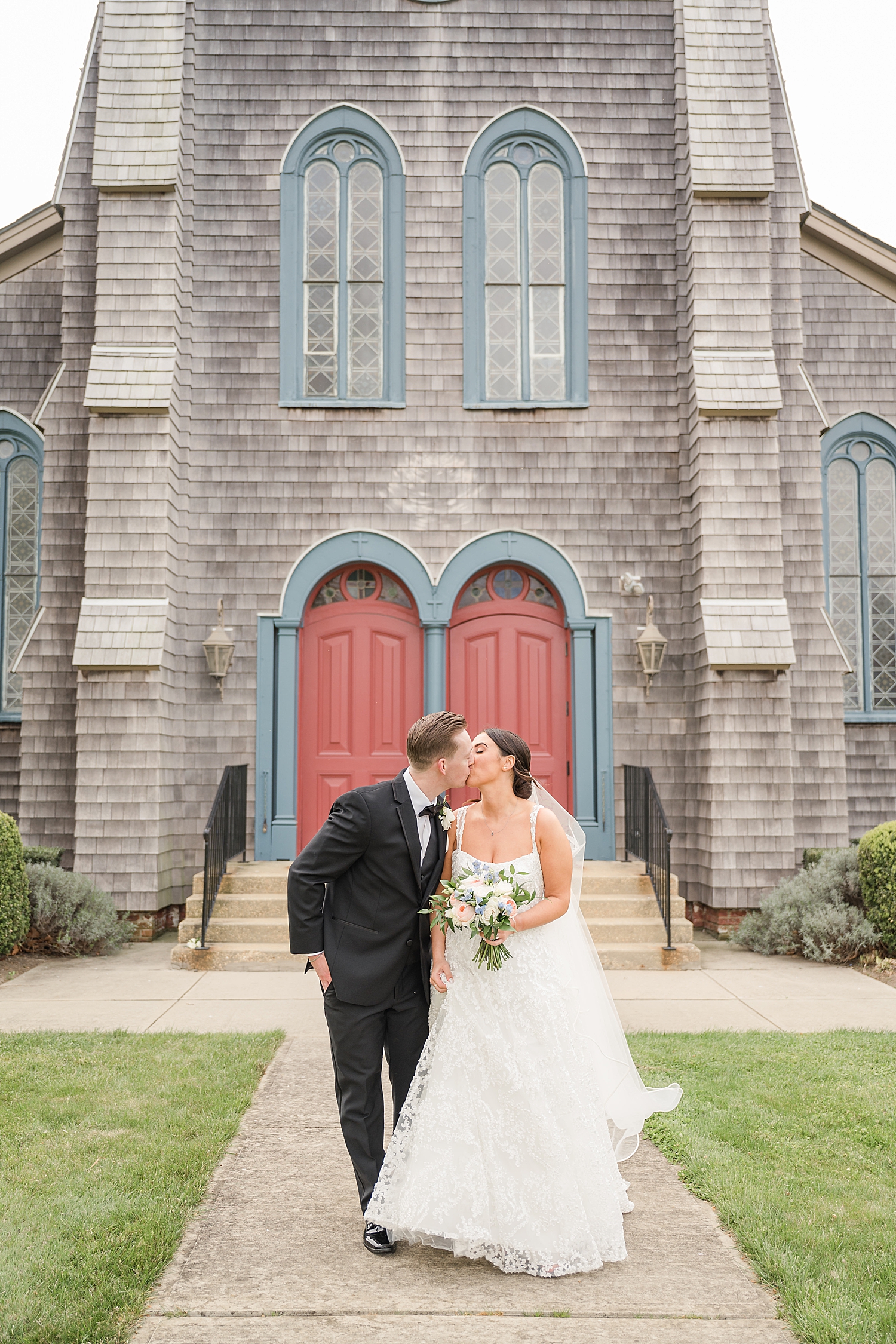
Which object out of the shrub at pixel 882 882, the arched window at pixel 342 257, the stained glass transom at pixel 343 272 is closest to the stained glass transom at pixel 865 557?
the shrub at pixel 882 882

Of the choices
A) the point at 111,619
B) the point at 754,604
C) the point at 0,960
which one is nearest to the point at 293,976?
the point at 0,960

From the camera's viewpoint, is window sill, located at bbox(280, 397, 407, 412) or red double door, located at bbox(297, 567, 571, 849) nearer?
red double door, located at bbox(297, 567, 571, 849)

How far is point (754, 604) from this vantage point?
9086mm

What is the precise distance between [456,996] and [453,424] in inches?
273

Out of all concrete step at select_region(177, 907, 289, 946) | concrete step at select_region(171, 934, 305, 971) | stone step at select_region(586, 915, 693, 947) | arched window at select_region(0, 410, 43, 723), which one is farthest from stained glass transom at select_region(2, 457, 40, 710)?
stone step at select_region(586, 915, 693, 947)

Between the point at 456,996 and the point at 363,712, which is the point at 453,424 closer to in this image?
the point at 363,712

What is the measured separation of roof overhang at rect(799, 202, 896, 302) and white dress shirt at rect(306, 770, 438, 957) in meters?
8.96

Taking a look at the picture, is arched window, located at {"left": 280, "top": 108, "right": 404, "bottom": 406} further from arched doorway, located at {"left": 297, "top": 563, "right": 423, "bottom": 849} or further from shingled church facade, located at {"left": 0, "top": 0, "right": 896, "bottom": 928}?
arched doorway, located at {"left": 297, "top": 563, "right": 423, "bottom": 849}

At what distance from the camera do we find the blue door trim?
366 inches

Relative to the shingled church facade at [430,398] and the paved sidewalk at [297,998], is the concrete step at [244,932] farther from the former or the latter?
the shingled church facade at [430,398]

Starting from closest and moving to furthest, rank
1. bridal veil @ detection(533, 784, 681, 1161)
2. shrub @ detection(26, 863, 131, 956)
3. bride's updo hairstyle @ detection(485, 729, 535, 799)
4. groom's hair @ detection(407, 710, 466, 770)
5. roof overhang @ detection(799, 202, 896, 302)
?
groom's hair @ detection(407, 710, 466, 770) < bride's updo hairstyle @ detection(485, 729, 535, 799) < bridal veil @ detection(533, 784, 681, 1161) < shrub @ detection(26, 863, 131, 956) < roof overhang @ detection(799, 202, 896, 302)

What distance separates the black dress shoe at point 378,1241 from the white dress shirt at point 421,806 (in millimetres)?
1198

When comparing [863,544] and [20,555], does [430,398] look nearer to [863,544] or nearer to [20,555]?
[20,555]

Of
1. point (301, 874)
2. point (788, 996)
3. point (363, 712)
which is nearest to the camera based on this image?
point (301, 874)
